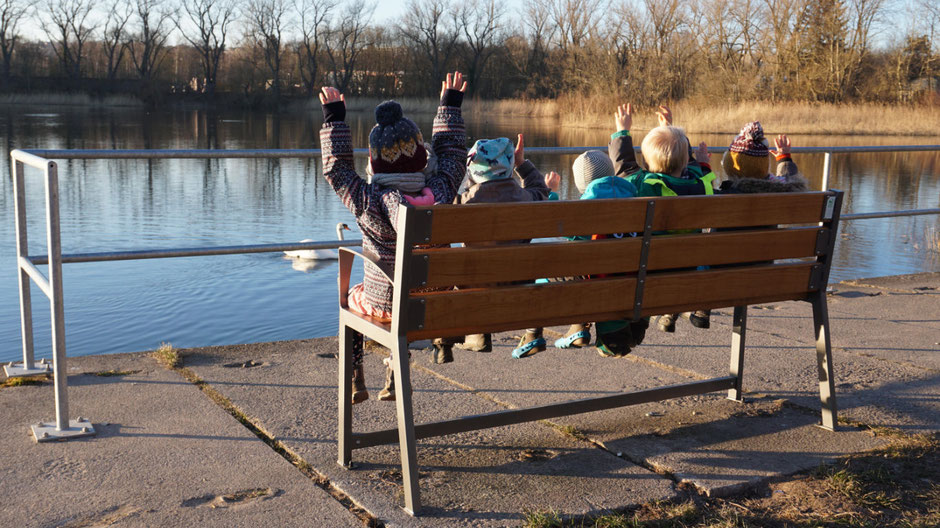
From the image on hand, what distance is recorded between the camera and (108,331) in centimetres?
764

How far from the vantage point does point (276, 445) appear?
10.3 ft

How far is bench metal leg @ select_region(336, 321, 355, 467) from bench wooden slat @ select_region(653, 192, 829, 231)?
3.52 ft

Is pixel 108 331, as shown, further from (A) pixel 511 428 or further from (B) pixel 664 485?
(B) pixel 664 485

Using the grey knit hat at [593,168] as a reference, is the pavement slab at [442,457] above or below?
below

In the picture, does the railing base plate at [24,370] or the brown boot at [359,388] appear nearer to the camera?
the brown boot at [359,388]

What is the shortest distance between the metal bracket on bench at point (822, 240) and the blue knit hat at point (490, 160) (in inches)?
49.9

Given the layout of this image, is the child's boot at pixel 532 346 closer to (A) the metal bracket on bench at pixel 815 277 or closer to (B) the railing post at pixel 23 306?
(A) the metal bracket on bench at pixel 815 277

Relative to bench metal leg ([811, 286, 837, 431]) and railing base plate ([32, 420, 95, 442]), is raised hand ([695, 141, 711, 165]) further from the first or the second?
railing base plate ([32, 420, 95, 442])

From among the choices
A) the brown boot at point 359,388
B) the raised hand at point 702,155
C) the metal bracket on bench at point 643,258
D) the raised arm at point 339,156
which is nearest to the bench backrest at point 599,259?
the metal bracket on bench at point 643,258

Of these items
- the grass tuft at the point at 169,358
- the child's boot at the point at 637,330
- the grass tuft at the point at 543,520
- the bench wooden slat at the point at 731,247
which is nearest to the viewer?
Result: the grass tuft at the point at 543,520

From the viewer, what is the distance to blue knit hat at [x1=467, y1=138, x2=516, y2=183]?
2998 millimetres

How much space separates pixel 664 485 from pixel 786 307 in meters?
2.95

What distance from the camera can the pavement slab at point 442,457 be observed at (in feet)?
8.77

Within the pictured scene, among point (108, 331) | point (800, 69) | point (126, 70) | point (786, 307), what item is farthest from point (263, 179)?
point (126, 70)
